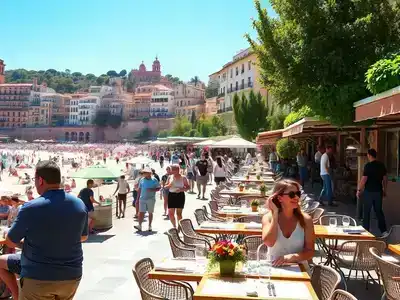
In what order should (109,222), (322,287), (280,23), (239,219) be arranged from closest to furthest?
(322,287)
(239,219)
(109,222)
(280,23)

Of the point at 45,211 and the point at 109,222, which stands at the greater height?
the point at 45,211

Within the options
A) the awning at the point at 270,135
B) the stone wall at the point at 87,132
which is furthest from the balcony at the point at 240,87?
the stone wall at the point at 87,132

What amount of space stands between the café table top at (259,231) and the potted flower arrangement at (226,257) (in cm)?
202

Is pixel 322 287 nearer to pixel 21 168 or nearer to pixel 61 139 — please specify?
pixel 21 168

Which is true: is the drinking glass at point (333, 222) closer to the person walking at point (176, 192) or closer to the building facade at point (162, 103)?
the person walking at point (176, 192)

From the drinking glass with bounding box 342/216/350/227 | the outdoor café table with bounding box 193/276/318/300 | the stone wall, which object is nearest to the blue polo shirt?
the outdoor café table with bounding box 193/276/318/300

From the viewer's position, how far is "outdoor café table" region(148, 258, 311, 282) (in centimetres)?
385

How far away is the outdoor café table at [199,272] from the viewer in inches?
152

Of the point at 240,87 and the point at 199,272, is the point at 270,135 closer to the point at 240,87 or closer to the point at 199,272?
the point at 199,272

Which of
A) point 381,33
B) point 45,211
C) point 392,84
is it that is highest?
point 381,33

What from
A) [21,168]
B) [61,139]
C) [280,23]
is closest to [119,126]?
[61,139]

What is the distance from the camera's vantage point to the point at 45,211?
3.25 m

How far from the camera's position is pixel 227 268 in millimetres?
3809

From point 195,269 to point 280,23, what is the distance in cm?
963
